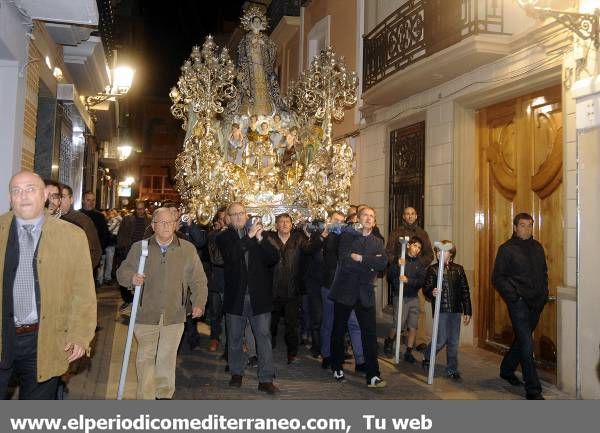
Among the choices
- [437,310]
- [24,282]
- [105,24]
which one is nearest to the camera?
[24,282]

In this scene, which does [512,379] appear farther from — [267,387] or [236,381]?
[236,381]

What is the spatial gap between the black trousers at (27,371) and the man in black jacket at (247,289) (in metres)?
2.65

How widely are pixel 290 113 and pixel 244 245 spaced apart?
603 centimetres

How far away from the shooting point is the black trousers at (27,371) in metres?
3.49

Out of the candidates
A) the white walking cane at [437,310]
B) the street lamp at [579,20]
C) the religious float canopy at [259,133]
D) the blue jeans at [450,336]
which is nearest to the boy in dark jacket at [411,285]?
the blue jeans at [450,336]

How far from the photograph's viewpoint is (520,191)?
8.05 meters

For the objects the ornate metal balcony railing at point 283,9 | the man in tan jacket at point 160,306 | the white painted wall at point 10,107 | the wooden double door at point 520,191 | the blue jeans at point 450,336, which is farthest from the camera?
the ornate metal balcony railing at point 283,9

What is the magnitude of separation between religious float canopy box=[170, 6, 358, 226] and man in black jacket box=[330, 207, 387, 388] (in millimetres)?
3781

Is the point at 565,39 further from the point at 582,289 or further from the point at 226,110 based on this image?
the point at 226,110

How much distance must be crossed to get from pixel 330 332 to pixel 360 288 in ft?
4.09

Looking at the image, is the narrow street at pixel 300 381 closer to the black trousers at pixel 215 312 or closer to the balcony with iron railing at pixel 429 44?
the black trousers at pixel 215 312

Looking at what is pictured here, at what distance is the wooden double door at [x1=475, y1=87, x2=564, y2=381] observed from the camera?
Result: 736cm

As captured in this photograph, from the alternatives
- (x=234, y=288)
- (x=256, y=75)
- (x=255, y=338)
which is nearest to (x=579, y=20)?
(x=234, y=288)

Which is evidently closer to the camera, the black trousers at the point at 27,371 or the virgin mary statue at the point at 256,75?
the black trousers at the point at 27,371
